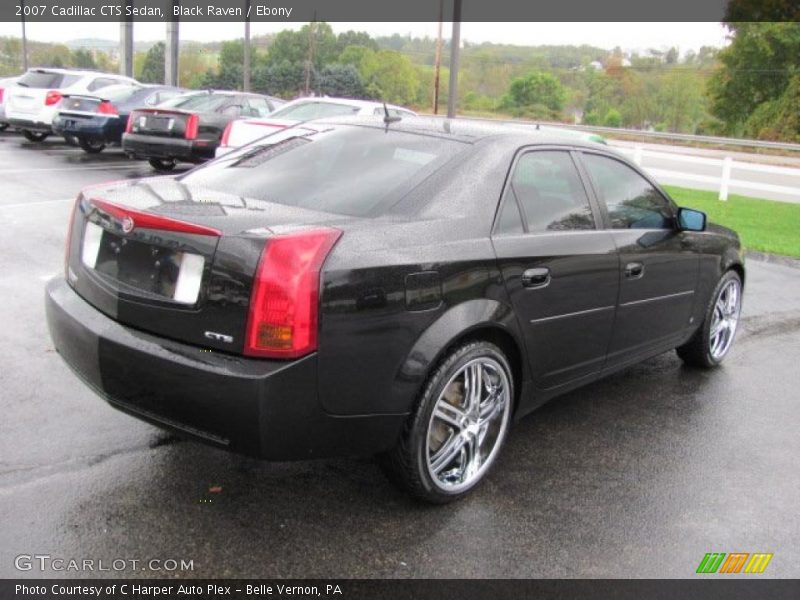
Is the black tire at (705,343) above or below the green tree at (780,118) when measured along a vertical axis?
below

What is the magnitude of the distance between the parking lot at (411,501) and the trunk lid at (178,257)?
77 cm

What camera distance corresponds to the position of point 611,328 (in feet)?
13.8

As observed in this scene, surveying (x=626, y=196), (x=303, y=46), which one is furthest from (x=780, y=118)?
(x=626, y=196)

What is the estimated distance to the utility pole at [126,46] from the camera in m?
30.7

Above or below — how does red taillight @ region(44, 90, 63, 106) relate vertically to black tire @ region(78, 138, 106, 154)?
above

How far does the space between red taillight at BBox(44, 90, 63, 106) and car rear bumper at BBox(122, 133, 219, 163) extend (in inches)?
175

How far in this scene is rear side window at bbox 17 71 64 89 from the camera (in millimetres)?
16844

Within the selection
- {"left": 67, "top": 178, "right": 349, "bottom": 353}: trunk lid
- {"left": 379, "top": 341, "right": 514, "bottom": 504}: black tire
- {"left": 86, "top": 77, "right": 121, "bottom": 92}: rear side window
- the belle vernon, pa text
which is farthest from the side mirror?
{"left": 86, "top": 77, "right": 121, "bottom": 92}: rear side window

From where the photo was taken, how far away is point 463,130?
4.01 meters

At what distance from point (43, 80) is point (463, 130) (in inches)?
620

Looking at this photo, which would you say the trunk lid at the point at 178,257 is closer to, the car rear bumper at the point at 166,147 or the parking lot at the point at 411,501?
the parking lot at the point at 411,501

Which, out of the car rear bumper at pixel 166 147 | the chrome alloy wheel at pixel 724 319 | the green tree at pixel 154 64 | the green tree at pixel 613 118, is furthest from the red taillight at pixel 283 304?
the green tree at pixel 613 118

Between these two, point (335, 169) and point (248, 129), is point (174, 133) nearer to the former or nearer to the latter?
point (248, 129)

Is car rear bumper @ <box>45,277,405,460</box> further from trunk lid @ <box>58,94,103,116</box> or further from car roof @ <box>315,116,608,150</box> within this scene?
trunk lid @ <box>58,94,103,116</box>
